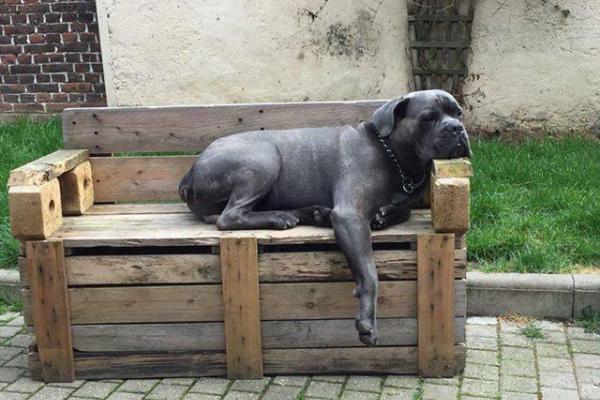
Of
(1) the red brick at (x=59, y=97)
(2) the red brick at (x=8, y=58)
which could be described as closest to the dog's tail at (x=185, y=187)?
(1) the red brick at (x=59, y=97)

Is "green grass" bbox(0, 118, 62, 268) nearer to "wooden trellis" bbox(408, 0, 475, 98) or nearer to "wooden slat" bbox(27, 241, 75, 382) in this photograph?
"wooden slat" bbox(27, 241, 75, 382)

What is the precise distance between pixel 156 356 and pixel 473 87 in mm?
4645

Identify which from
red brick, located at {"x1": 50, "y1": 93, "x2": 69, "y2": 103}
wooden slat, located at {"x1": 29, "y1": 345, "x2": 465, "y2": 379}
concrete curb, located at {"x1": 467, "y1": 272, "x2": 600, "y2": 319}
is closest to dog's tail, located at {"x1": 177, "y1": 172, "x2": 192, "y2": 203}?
wooden slat, located at {"x1": 29, "y1": 345, "x2": 465, "y2": 379}

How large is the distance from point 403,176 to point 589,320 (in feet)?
4.58

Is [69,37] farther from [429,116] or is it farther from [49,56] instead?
[429,116]

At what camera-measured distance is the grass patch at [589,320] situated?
4.14 metres

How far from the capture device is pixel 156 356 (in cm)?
371

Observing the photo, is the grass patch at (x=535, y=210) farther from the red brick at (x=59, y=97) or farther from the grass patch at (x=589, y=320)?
the red brick at (x=59, y=97)

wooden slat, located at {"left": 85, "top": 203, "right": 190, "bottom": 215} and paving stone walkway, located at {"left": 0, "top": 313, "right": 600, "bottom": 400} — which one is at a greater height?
wooden slat, located at {"left": 85, "top": 203, "right": 190, "bottom": 215}

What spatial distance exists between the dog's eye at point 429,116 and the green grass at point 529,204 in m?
1.26

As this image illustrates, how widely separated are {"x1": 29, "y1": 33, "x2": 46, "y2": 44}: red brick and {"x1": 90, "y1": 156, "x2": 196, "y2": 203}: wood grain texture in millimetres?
4363

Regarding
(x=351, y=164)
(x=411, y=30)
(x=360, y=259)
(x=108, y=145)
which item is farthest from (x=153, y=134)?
(x=411, y=30)

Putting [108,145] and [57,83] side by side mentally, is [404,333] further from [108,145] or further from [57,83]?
[57,83]

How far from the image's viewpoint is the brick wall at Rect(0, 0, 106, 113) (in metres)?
8.14
